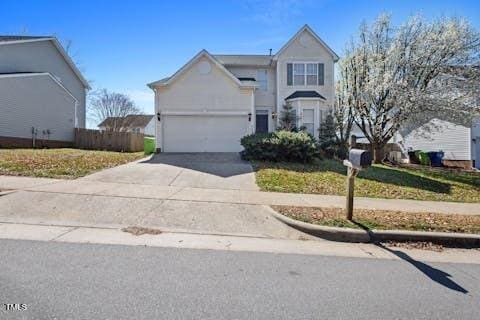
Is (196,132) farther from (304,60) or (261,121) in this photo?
(304,60)

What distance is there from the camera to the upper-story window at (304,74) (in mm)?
22875

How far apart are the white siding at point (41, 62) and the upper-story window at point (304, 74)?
17.8 metres

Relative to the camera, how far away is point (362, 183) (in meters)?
12.6

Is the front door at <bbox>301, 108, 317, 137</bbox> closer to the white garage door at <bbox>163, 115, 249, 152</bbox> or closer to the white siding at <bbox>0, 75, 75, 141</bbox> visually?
the white garage door at <bbox>163, 115, 249, 152</bbox>

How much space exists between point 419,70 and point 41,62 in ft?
82.4

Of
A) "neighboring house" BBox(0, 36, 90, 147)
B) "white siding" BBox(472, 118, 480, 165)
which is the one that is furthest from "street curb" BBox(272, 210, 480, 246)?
"white siding" BBox(472, 118, 480, 165)

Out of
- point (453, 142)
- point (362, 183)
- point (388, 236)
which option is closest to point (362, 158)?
point (388, 236)

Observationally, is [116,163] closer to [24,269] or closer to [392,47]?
[24,269]

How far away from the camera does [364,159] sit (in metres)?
6.54

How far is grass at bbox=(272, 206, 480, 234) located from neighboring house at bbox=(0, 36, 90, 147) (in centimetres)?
1877

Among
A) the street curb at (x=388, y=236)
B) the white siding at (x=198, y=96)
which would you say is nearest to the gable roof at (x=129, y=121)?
the white siding at (x=198, y=96)

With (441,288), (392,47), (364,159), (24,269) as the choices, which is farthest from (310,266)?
(392,47)

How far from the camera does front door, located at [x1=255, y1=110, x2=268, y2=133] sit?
76.2 ft

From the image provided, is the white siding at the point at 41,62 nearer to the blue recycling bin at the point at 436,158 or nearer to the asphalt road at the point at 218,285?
the asphalt road at the point at 218,285
